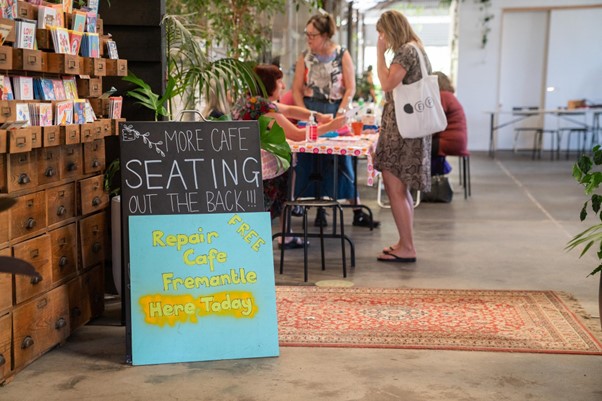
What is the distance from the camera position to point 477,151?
1496cm

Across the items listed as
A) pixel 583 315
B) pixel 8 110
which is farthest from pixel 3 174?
pixel 583 315

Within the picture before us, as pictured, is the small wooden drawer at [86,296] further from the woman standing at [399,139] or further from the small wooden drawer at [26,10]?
the woman standing at [399,139]

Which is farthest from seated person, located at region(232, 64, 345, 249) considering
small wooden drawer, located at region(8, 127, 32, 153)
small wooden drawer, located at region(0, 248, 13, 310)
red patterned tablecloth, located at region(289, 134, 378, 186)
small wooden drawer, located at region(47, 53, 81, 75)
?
small wooden drawer, located at region(0, 248, 13, 310)

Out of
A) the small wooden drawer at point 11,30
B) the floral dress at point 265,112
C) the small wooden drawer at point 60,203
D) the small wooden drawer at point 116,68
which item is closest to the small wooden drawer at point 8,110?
the small wooden drawer at point 11,30

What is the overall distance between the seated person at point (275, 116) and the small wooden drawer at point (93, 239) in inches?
57.1

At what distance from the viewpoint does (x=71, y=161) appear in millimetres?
3619

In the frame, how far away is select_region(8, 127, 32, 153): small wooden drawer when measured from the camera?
2.96 meters

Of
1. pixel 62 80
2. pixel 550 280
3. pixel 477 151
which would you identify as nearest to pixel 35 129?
pixel 62 80

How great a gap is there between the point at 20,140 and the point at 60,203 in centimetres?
56

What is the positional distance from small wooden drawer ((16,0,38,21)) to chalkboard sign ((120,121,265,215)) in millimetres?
555

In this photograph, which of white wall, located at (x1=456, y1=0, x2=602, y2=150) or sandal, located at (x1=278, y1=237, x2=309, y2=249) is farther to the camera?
white wall, located at (x1=456, y1=0, x2=602, y2=150)

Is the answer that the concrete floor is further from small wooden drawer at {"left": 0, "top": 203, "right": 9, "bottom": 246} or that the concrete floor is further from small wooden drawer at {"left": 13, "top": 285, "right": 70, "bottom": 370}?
small wooden drawer at {"left": 0, "top": 203, "right": 9, "bottom": 246}

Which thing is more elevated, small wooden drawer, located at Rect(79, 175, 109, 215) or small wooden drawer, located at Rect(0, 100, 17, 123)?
small wooden drawer, located at Rect(0, 100, 17, 123)

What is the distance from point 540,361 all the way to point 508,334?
0.39 m
